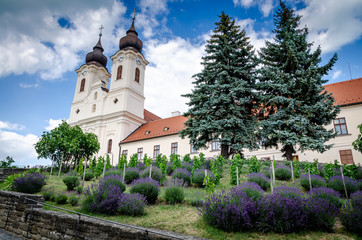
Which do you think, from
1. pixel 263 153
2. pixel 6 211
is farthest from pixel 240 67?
pixel 6 211

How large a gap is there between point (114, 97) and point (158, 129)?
9.80 meters

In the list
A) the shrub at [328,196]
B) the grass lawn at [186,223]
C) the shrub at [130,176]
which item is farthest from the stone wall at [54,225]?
the shrub at [130,176]

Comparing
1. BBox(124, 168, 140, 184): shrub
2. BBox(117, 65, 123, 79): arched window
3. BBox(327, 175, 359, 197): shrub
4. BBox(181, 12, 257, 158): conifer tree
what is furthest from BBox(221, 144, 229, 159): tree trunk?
BBox(117, 65, 123, 79): arched window

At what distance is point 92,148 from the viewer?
2545 cm

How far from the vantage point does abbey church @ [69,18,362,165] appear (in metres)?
28.5

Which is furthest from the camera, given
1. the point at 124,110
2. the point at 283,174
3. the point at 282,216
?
the point at 124,110

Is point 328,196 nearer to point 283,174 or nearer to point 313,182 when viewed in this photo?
point 313,182

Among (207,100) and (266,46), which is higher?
(266,46)

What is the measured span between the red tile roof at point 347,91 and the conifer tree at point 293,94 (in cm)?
538

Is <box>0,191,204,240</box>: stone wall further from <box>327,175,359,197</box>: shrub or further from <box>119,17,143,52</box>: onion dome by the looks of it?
<box>119,17,143,52</box>: onion dome

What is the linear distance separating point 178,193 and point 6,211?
20.5ft

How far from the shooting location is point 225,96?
16.6 meters

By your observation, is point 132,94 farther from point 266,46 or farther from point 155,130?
point 266,46

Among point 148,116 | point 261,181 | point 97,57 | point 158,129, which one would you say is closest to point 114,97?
point 148,116
